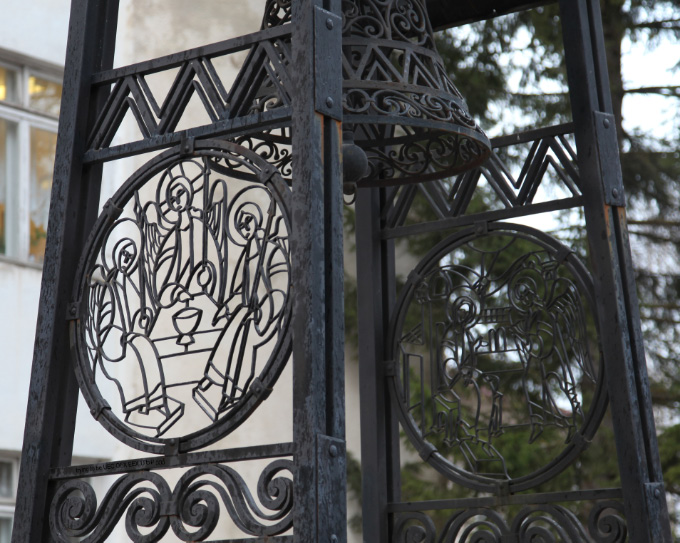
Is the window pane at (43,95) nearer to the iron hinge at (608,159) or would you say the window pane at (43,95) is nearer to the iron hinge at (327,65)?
the iron hinge at (608,159)

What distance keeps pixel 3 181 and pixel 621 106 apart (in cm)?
579

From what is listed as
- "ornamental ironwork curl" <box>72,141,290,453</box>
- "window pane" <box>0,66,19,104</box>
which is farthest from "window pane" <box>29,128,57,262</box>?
"ornamental ironwork curl" <box>72,141,290,453</box>

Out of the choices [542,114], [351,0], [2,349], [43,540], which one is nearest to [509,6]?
[351,0]

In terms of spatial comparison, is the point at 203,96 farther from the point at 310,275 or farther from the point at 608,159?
the point at 608,159

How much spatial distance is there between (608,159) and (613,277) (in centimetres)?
42

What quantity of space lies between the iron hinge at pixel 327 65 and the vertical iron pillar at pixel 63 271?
0.83 metres

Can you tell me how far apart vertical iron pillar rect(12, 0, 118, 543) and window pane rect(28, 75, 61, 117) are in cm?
631

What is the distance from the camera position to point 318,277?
2598 mm

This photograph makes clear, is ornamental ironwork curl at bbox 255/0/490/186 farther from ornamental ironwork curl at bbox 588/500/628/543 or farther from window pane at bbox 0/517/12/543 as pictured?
window pane at bbox 0/517/12/543

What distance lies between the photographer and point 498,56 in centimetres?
1120

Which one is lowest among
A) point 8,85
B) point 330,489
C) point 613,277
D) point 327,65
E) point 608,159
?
point 330,489

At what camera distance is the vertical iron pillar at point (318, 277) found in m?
2.47

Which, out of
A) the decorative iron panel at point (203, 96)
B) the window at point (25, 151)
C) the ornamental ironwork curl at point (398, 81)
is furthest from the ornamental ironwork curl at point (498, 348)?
the window at point (25, 151)

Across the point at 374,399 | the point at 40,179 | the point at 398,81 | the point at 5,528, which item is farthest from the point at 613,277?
the point at 40,179
